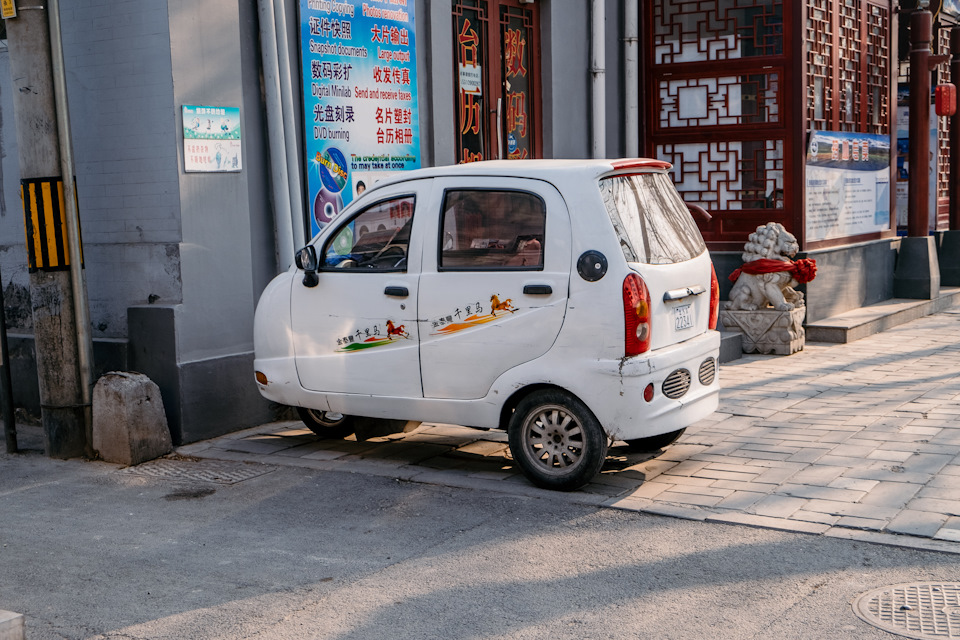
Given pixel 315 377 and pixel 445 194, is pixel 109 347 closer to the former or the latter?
pixel 315 377

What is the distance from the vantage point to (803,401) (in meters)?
8.83

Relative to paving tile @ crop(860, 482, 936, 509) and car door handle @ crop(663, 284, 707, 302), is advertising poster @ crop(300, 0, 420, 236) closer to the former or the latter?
car door handle @ crop(663, 284, 707, 302)

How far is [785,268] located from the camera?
1123cm

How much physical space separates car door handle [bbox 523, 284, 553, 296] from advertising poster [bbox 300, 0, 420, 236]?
3248 mm

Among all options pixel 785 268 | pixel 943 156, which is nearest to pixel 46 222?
pixel 785 268

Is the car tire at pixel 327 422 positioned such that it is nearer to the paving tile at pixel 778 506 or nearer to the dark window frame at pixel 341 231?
the dark window frame at pixel 341 231

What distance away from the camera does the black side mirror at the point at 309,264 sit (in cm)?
705

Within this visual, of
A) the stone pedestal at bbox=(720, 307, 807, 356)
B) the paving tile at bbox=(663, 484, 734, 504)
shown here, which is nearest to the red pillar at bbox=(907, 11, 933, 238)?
the stone pedestal at bbox=(720, 307, 807, 356)

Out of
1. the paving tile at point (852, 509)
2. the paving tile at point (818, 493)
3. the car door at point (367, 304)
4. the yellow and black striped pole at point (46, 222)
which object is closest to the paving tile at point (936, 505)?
the paving tile at point (852, 509)

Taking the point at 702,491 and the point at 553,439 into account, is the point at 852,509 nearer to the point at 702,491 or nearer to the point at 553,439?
the point at 702,491

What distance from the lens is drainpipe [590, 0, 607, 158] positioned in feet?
39.3

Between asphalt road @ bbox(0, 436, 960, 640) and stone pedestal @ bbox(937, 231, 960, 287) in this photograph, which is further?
stone pedestal @ bbox(937, 231, 960, 287)

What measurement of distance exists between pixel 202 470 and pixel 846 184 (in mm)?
8986

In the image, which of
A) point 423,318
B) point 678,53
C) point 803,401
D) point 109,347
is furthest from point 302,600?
point 678,53
